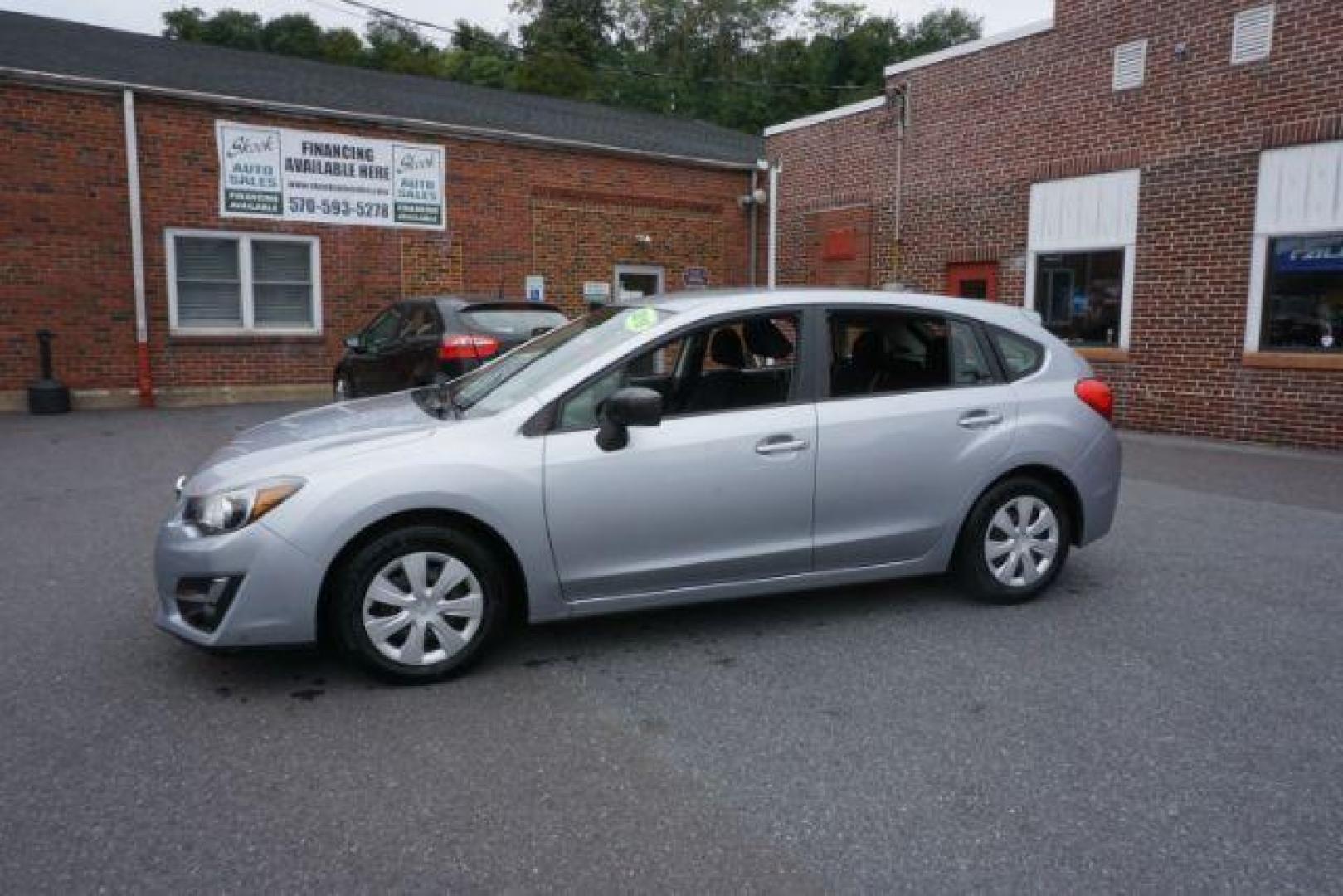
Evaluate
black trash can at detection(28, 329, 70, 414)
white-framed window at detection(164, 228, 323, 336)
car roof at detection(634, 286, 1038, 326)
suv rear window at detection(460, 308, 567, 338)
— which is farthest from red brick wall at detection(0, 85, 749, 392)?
car roof at detection(634, 286, 1038, 326)

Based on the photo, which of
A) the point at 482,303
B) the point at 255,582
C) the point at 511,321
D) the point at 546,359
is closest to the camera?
the point at 255,582

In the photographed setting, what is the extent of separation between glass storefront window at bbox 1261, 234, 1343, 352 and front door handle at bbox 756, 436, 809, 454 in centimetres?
890

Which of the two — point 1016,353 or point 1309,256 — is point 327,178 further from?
point 1309,256

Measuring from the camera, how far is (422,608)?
3506mm

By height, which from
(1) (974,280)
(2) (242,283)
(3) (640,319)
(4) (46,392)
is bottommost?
(4) (46,392)

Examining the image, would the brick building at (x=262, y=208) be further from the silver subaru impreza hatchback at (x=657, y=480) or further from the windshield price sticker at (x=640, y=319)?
the windshield price sticker at (x=640, y=319)

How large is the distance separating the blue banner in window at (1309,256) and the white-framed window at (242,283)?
41.3 feet

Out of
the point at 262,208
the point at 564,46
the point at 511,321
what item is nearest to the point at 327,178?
the point at 262,208

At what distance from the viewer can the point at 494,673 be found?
3.68 meters

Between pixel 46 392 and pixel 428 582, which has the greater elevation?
pixel 46 392

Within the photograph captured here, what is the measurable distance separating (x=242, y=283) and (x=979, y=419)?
12224 millimetres

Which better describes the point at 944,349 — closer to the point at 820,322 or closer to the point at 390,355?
the point at 820,322

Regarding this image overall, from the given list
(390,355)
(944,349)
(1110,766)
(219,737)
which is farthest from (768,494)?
(390,355)

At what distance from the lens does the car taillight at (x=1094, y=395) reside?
468 centimetres
